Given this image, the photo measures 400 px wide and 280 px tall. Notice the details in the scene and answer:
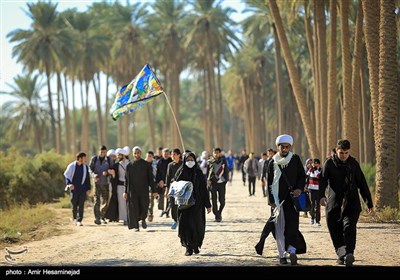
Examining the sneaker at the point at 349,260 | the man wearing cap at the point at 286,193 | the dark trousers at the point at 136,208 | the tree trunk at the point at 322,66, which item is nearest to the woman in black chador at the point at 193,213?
the man wearing cap at the point at 286,193

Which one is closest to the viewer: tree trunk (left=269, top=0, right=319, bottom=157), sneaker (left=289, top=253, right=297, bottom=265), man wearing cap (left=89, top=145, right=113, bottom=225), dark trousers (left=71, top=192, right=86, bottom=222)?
sneaker (left=289, top=253, right=297, bottom=265)

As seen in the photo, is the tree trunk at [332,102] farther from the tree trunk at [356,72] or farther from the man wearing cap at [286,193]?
the man wearing cap at [286,193]

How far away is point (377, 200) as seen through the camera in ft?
61.2

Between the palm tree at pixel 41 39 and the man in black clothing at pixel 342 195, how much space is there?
162 feet

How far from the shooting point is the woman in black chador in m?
12.8

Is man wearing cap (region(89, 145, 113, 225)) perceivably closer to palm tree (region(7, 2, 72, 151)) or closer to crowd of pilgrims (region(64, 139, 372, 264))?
crowd of pilgrims (region(64, 139, 372, 264))

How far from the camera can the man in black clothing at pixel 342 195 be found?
1110 centimetres

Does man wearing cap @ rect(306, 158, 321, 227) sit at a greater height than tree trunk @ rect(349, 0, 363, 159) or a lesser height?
lesser

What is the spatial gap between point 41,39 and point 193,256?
50.2 meters

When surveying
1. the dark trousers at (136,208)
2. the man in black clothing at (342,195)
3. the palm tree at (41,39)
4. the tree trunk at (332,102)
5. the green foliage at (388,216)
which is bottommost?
the green foliage at (388,216)

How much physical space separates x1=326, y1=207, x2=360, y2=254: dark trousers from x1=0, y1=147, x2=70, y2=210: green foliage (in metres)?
17.2

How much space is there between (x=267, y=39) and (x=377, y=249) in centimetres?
6133

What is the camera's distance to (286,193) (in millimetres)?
11484

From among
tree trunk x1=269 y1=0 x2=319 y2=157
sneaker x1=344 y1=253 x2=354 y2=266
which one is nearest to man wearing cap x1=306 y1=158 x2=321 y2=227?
sneaker x1=344 y1=253 x2=354 y2=266
